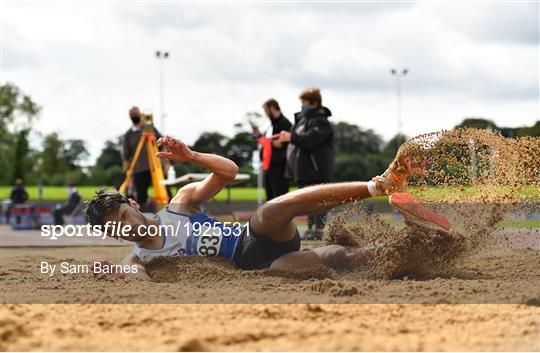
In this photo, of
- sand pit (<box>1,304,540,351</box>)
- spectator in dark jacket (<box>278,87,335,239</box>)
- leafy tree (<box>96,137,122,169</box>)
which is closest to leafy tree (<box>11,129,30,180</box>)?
leafy tree (<box>96,137,122,169</box>)

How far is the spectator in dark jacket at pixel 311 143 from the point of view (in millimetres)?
11031

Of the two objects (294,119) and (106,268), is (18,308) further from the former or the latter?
(294,119)

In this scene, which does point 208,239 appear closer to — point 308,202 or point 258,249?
point 258,249

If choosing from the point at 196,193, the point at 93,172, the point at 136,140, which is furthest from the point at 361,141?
the point at 196,193

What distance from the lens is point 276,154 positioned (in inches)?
486

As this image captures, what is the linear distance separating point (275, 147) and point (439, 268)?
20.8 feet

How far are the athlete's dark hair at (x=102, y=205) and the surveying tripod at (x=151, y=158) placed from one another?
7.65m

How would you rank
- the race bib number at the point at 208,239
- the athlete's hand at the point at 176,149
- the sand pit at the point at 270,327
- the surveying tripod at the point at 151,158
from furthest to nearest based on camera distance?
the surveying tripod at the point at 151,158, the race bib number at the point at 208,239, the athlete's hand at the point at 176,149, the sand pit at the point at 270,327

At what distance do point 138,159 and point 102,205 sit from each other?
790 cm

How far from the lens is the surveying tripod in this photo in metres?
13.9

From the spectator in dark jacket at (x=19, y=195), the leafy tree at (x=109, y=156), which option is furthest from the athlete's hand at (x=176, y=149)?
the leafy tree at (x=109, y=156)

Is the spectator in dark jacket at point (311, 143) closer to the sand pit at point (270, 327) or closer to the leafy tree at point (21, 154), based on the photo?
the sand pit at point (270, 327)

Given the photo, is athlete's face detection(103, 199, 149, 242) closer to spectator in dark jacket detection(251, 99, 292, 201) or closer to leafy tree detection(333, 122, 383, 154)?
spectator in dark jacket detection(251, 99, 292, 201)

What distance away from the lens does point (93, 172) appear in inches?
2606
